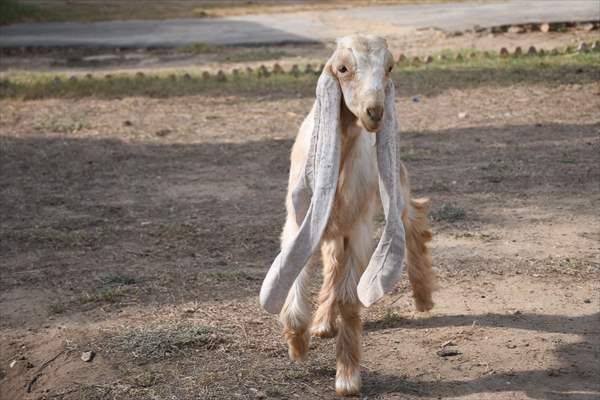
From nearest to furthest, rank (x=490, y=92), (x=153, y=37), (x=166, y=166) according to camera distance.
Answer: (x=166, y=166)
(x=490, y=92)
(x=153, y=37)

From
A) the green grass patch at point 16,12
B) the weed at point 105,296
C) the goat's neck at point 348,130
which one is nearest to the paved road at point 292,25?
the green grass patch at point 16,12

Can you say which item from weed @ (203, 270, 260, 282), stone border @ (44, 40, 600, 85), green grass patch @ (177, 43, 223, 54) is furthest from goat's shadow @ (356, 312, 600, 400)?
green grass patch @ (177, 43, 223, 54)

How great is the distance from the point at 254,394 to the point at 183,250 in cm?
256

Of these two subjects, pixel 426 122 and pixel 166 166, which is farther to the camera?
pixel 426 122

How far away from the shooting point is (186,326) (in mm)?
5992

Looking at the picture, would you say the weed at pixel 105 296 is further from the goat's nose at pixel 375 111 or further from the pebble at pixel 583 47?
the pebble at pixel 583 47

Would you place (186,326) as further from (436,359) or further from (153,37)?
(153,37)

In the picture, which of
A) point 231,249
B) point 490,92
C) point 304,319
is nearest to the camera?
point 304,319

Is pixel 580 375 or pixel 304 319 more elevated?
pixel 304 319

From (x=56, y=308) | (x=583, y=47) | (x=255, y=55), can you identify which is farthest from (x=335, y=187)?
(x=255, y=55)

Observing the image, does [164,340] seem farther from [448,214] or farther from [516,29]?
[516,29]

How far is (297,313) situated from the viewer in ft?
16.6

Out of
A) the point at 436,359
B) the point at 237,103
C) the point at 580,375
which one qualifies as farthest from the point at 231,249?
the point at 237,103

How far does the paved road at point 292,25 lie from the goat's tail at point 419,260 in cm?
1178
